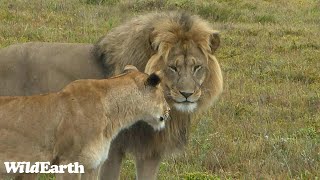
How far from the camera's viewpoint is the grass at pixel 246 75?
5.96 m

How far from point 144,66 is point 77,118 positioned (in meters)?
1.13

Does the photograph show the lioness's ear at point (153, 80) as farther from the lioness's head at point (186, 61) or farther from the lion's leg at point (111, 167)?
the lion's leg at point (111, 167)

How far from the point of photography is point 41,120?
3.96 m

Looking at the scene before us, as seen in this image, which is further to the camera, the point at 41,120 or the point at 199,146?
the point at 199,146

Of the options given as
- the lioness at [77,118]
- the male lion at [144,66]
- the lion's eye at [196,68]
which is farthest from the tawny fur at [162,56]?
the lioness at [77,118]

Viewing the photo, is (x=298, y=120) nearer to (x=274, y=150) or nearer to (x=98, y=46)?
(x=274, y=150)

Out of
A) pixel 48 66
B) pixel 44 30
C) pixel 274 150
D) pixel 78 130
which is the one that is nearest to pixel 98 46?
pixel 48 66

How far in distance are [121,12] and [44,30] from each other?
3.64m

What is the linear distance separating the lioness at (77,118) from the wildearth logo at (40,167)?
1.1 inches

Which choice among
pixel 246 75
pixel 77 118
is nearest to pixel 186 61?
pixel 77 118

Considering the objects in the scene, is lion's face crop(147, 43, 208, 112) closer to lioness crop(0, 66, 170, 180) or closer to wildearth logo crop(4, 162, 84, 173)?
lioness crop(0, 66, 170, 180)

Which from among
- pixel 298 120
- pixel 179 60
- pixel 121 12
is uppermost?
pixel 179 60

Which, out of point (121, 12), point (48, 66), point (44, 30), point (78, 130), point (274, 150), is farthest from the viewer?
point (121, 12)

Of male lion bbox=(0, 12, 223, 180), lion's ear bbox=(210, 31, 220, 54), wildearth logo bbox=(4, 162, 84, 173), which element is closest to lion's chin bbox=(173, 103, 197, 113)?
male lion bbox=(0, 12, 223, 180)
